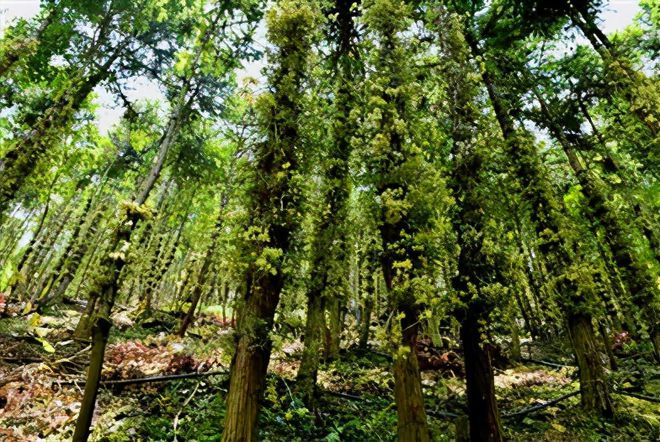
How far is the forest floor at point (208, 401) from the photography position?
479cm

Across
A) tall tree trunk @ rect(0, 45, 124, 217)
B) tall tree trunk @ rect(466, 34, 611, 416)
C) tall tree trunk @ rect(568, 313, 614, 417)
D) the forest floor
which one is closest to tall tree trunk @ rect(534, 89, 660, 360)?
tall tree trunk @ rect(466, 34, 611, 416)

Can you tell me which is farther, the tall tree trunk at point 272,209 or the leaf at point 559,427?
the leaf at point 559,427

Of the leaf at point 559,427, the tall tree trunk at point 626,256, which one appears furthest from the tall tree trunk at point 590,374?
the tall tree trunk at point 626,256

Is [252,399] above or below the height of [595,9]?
below

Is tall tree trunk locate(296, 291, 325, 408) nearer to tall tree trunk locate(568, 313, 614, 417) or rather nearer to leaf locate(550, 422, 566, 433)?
leaf locate(550, 422, 566, 433)

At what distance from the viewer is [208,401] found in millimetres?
5824

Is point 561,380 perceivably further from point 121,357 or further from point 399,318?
point 121,357

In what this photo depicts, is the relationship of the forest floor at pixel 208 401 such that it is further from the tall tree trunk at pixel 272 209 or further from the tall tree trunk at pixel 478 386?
the tall tree trunk at pixel 478 386

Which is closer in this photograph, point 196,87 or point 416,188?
point 416,188

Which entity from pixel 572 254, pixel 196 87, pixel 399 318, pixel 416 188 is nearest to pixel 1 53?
pixel 196 87

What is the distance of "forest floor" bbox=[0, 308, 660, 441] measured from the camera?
4789 mm

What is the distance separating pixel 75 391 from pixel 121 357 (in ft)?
4.61

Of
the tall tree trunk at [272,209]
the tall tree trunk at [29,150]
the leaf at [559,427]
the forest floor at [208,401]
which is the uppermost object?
the tall tree trunk at [29,150]

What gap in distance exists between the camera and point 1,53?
9.32m
